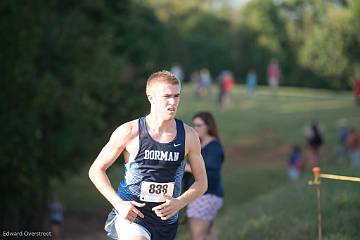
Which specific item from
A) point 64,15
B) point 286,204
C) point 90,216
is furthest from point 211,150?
point 90,216

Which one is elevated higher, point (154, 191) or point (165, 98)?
point (165, 98)

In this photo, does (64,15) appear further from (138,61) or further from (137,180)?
(137,180)

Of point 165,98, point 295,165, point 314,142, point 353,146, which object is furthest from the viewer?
point 314,142

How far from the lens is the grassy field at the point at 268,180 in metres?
10.9

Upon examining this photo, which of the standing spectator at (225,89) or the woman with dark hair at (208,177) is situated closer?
the woman with dark hair at (208,177)

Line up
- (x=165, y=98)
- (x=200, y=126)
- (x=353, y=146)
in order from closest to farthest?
(x=165, y=98) → (x=200, y=126) → (x=353, y=146)

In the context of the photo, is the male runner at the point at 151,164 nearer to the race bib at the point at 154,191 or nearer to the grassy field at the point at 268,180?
the race bib at the point at 154,191

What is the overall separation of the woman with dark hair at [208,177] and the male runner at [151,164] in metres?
3.26

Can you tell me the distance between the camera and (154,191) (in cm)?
629

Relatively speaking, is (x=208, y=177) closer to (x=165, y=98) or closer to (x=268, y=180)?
(x=165, y=98)

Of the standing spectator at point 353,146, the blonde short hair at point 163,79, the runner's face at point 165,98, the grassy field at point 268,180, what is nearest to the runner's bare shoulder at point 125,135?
the runner's face at point 165,98

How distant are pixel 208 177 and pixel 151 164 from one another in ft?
11.7

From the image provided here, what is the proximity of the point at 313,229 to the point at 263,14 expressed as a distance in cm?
6744

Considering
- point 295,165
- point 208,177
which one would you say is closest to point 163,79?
point 208,177
